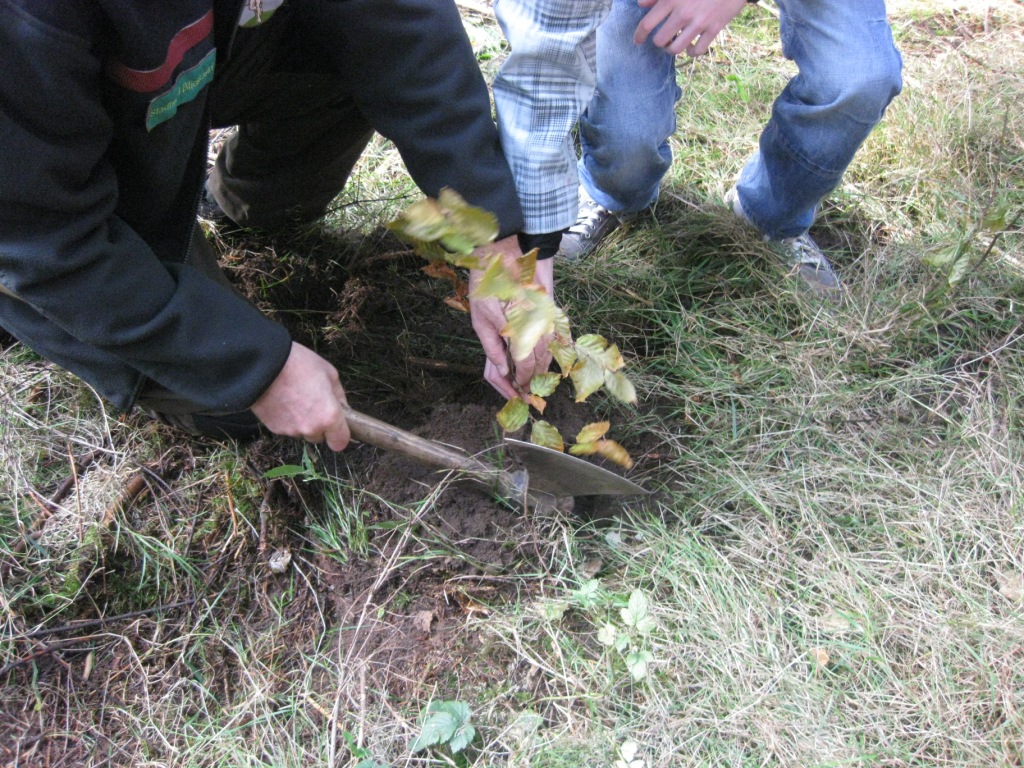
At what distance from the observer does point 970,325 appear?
7.28 feet

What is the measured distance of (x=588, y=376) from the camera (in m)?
1.52

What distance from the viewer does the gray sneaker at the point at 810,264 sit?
7.73 ft

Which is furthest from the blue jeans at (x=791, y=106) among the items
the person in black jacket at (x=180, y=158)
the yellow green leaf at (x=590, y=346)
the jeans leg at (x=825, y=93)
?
the yellow green leaf at (x=590, y=346)

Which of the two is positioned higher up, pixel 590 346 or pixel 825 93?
pixel 825 93

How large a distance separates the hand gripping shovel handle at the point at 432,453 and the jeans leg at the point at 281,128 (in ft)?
2.87

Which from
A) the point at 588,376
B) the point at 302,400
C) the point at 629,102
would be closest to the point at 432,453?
the point at 302,400

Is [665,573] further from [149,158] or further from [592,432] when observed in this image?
[149,158]

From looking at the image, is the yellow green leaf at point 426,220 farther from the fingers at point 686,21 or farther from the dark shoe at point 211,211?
the dark shoe at point 211,211

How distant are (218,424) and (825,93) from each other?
1871mm

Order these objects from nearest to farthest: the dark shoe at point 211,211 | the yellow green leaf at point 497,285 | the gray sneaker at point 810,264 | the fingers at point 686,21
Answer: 1. the yellow green leaf at point 497,285
2. the fingers at point 686,21
3. the gray sneaker at point 810,264
4. the dark shoe at point 211,211

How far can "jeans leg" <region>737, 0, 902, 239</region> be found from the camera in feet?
6.64

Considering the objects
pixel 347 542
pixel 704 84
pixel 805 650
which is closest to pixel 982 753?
pixel 805 650

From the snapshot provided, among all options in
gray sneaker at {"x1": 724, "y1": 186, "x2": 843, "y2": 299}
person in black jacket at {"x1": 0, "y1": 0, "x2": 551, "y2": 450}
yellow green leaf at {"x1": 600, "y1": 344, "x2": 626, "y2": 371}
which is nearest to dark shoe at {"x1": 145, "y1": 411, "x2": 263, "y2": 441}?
person in black jacket at {"x1": 0, "y1": 0, "x2": 551, "y2": 450}

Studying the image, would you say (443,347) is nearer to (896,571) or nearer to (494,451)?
(494,451)
